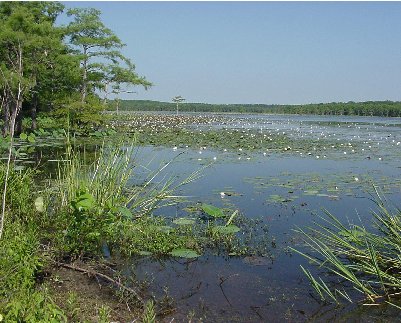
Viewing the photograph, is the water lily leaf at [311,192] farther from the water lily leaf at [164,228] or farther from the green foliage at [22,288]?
the green foliage at [22,288]

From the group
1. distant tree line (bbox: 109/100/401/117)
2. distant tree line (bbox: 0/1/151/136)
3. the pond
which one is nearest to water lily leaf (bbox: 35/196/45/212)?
the pond

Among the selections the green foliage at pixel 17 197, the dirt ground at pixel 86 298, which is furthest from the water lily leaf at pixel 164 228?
the green foliage at pixel 17 197

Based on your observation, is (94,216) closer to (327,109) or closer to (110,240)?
(110,240)

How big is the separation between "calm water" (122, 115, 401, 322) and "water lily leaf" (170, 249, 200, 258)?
0.33 feet

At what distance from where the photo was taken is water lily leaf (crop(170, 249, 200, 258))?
5392 mm

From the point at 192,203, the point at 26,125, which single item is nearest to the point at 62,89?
the point at 26,125

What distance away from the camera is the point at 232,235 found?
6.34 metres

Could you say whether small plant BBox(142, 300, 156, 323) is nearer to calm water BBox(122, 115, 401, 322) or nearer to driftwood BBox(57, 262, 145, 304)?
driftwood BBox(57, 262, 145, 304)

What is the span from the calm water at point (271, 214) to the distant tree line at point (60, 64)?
8828 mm

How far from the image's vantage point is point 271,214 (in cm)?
769

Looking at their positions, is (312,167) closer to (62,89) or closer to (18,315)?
(18,315)

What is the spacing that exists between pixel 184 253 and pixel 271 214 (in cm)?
273

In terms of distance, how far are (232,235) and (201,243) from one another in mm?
565

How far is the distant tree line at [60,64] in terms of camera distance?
19.8 metres
